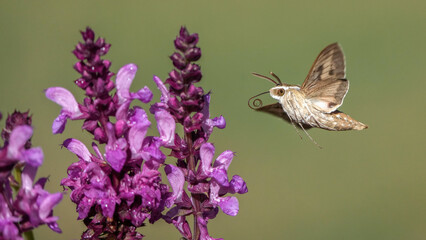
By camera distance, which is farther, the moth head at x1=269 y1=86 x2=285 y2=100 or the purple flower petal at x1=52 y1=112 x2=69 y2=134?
the moth head at x1=269 y1=86 x2=285 y2=100

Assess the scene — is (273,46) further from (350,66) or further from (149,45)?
(149,45)

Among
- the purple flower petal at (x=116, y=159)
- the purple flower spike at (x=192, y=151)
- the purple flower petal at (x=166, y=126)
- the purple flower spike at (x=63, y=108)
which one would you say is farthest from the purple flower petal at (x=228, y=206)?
the purple flower spike at (x=63, y=108)

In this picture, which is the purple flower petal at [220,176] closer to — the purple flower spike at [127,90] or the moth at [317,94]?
the purple flower spike at [127,90]

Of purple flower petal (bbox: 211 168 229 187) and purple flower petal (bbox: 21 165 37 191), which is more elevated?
purple flower petal (bbox: 211 168 229 187)

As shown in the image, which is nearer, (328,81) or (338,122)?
(328,81)

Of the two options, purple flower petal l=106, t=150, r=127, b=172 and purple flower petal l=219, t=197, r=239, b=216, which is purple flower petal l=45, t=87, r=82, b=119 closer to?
purple flower petal l=106, t=150, r=127, b=172

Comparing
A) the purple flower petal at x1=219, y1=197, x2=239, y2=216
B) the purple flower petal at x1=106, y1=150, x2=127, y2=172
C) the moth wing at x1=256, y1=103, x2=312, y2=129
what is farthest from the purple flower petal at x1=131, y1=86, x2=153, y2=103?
the moth wing at x1=256, y1=103, x2=312, y2=129

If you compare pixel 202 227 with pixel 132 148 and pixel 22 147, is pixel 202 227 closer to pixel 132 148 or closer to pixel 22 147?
pixel 132 148

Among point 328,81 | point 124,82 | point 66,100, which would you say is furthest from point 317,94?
point 66,100
